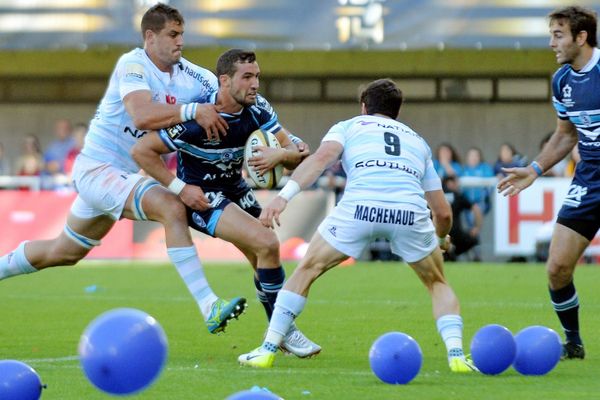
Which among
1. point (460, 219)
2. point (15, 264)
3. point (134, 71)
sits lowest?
point (460, 219)

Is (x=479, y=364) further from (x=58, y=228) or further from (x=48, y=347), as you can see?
(x=58, y=228)

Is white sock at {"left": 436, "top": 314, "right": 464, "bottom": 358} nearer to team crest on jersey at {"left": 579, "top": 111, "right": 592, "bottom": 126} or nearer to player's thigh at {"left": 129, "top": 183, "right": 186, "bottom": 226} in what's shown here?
team crest on jersey at {"left": 579, "top": 111, "right": 592, "bottom": 126}

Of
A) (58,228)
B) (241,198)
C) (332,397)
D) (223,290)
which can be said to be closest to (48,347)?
(241,198)

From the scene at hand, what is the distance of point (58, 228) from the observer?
20.0 metres

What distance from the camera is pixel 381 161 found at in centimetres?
864

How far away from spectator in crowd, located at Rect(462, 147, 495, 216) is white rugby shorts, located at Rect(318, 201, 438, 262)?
11898 mm

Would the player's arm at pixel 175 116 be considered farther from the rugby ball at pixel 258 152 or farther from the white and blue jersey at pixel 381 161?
the white and blue jersey at pixel 381 161

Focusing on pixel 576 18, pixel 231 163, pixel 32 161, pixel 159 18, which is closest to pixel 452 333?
pixel 231 163

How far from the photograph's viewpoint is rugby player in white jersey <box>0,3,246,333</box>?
9.38 meters

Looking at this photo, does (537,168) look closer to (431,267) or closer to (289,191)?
(431,267)

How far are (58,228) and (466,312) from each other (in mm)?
8922

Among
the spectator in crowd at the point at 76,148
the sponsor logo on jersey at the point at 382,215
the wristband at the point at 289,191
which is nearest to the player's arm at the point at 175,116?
the wristband at the point at 289,191

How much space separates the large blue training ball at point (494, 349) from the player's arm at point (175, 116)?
2.43m

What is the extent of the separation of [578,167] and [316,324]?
3275 millimetres
